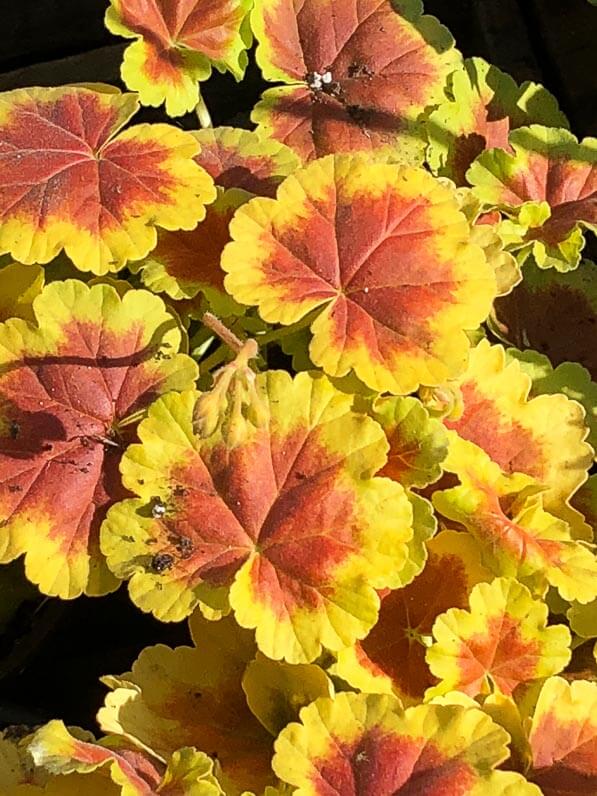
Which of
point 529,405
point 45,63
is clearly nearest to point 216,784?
point 529,405

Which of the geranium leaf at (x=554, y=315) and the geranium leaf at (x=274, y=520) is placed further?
the geranium leaf at (x=554, y=315)

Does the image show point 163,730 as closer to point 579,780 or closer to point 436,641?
point 436,641

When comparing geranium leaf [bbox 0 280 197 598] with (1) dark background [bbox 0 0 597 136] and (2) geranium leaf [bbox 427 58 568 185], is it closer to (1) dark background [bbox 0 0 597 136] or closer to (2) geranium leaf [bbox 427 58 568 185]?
(2) geranium leaf [bbox 427 58 568 185]

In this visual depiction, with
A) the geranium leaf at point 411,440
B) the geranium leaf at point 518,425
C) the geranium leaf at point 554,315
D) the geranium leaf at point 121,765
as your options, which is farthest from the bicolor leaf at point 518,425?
the geranium leaf at point 121,765

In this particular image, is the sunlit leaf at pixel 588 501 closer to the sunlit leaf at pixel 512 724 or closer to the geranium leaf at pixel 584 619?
the geranium leaf at pixel 584 619

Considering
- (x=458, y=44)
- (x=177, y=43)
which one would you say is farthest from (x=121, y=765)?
(x=458, y=44)

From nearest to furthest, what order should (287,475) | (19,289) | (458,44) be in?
(287,475) → (19,289) → (458,44)

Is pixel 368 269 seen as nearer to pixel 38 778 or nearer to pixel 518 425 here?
pixel 518 425
